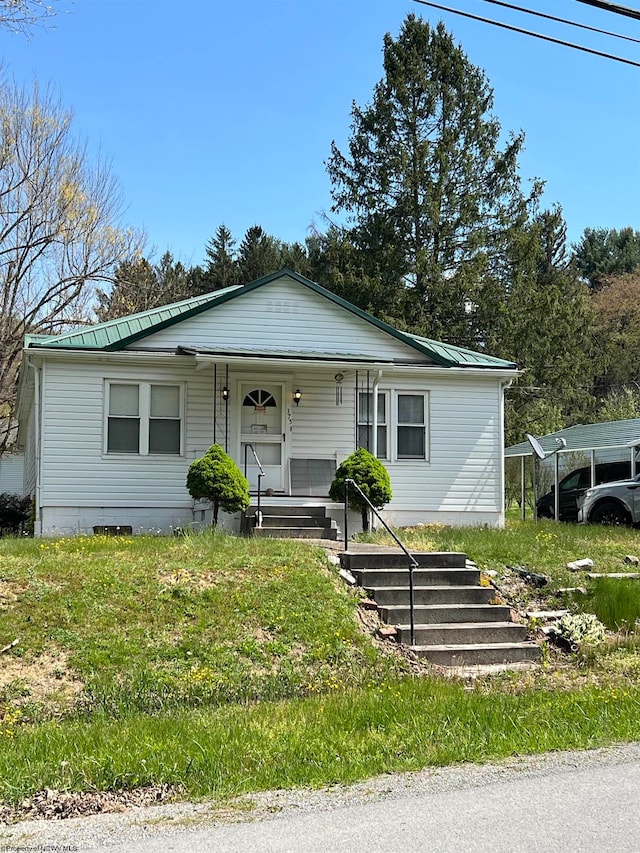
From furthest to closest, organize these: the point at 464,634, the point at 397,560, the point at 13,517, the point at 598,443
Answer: the point at 598,443, the point at 13,517, the point at 397,560, the point at 464,634

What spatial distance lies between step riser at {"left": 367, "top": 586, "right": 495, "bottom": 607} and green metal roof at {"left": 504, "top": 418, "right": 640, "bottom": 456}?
1086cm

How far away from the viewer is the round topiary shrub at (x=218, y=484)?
49.5 ft

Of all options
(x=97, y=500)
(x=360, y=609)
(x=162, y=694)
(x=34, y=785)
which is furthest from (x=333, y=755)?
(x=97, y=500)

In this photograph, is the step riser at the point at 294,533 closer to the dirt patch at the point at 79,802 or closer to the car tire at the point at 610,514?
the car tire at the point at 610,514

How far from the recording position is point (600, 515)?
18953 mm

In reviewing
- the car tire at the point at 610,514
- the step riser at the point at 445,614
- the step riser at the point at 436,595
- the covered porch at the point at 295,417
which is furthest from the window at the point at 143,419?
the car tire at the point at 610,514

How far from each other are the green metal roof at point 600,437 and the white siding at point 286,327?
724cm

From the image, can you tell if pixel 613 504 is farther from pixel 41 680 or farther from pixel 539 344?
pixel 539 344

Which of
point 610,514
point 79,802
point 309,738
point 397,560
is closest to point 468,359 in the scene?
point 610,514

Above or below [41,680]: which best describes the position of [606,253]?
above

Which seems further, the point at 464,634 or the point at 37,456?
the point at 37,456

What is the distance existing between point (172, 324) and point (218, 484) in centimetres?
378

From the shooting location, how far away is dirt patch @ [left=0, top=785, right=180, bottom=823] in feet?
17.5

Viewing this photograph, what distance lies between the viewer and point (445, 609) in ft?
36.2
